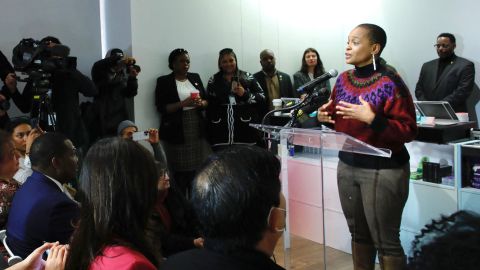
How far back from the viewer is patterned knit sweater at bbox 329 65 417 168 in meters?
2.20

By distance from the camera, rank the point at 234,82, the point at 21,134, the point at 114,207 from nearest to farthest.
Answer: the point at 114,207
the point at 21,134
the point at 234,82

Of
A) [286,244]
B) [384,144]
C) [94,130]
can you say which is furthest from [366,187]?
[94,130]

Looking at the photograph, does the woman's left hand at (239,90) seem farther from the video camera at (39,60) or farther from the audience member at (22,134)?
the audience member at (22,134)

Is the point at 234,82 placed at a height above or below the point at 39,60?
below

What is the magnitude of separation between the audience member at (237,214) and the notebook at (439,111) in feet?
8.17

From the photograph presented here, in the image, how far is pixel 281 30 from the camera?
544 cm

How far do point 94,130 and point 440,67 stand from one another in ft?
11.3

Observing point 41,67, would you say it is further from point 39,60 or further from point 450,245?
point 450,245

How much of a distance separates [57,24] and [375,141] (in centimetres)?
312

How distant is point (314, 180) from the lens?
10.8 feet

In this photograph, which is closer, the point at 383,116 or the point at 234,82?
the point at 383,116

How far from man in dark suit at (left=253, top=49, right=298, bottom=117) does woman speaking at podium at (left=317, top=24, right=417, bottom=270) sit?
248 cm

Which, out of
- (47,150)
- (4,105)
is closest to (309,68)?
(4,105)

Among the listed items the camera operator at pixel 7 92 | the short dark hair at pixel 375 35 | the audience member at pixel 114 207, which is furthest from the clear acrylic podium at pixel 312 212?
the camera operator at pixel 7 92
